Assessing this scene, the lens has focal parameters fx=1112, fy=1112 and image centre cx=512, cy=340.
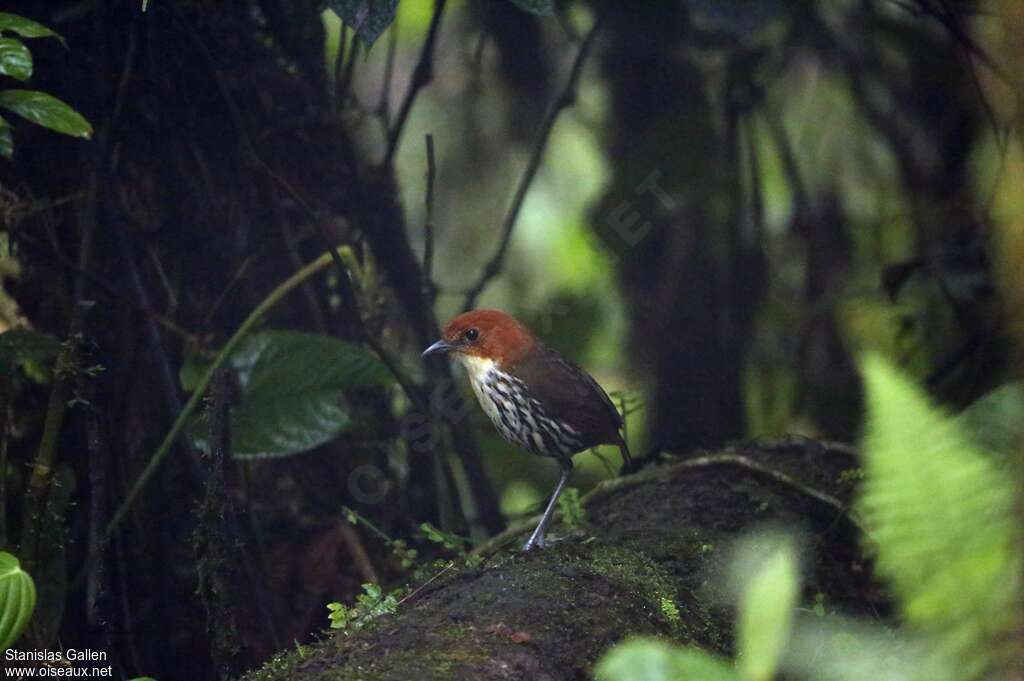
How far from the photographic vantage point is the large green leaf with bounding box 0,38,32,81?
215cm

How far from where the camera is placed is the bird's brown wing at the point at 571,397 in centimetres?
320

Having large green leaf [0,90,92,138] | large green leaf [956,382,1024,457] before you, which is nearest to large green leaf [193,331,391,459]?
large green leaf [0,90,92,138]

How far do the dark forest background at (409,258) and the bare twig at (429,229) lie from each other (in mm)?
15

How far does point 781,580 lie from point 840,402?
129 inches

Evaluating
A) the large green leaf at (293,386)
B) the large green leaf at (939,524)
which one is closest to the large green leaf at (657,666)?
the large green leaf at (939,524)

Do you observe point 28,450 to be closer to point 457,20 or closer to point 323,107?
point 323,107

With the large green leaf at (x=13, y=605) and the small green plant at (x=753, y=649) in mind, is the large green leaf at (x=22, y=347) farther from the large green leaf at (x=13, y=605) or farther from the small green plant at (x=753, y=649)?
the small green plant at (x=753, y=649)

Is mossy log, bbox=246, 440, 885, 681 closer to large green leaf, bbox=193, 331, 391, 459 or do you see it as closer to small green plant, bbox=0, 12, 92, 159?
large green leaf, bbox=193, 331, 391, 459

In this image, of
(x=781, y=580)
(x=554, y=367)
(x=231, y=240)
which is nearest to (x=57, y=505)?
(x=231, y=240)

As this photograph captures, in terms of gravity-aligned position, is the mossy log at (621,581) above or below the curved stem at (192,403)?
below

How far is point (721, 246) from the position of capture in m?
4.35

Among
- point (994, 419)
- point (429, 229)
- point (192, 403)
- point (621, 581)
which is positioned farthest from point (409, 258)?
point (994, 419)

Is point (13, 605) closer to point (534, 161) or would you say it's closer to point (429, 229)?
point (429, 229)

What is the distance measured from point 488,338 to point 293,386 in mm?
652
